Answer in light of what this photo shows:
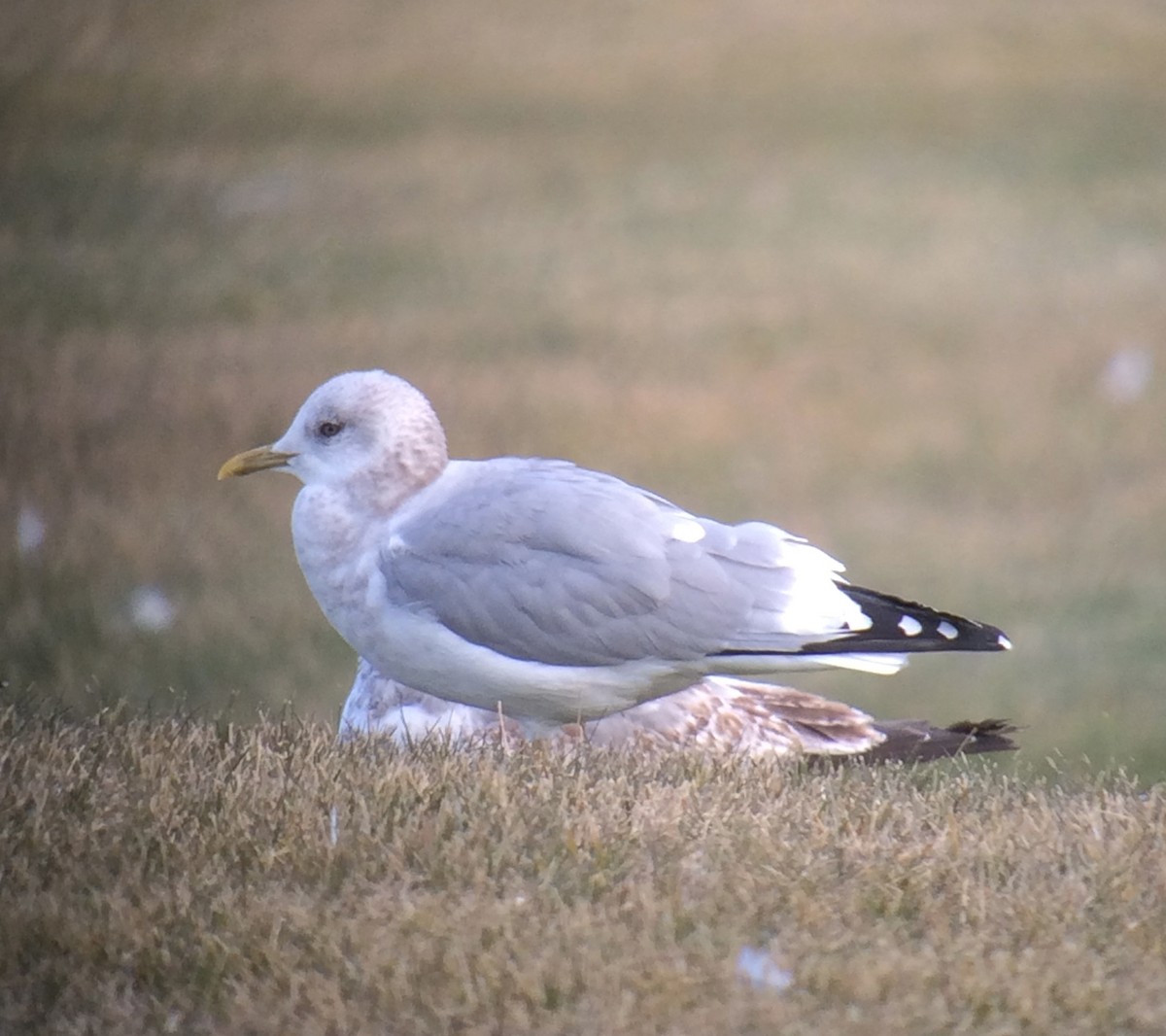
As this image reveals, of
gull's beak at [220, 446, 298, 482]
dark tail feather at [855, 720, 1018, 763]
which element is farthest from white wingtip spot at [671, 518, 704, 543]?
gull's beak at [220, 446, 298, 482]

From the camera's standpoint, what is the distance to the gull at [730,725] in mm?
5258

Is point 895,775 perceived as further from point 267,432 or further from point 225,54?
point 225,54

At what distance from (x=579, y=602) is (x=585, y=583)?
47 mm

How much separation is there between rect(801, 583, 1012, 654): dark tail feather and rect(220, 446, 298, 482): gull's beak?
1.46 meters

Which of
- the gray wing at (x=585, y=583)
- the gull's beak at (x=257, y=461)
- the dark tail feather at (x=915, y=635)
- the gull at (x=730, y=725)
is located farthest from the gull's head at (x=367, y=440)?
the dark tail feather at (x=915, y=635)

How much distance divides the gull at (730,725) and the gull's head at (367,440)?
64 cm

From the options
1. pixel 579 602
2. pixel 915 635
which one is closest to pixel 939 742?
pixel 915 635

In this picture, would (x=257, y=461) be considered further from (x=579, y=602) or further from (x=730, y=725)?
(x=730, y=725)

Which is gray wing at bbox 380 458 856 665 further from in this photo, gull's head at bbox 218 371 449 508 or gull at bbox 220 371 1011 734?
gull's head at bbox 218 371 449 508

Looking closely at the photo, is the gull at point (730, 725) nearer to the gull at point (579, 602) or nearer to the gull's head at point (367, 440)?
the gull at point (579, 602)

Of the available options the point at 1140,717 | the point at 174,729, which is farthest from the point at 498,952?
the point at 1140,717

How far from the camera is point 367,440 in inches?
195

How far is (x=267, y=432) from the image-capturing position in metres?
10.4

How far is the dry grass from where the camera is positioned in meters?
3.30
